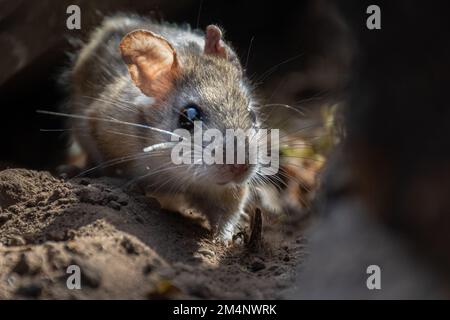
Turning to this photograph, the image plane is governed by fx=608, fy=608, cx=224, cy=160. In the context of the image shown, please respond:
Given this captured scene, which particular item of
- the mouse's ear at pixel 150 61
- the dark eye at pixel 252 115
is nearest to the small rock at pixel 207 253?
the dark eye at pixel 252 115

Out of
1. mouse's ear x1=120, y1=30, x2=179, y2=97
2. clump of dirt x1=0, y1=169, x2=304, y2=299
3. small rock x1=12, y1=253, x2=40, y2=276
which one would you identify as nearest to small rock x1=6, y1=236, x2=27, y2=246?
clump of dirt x1=0, y1=169, x2=304, y2=299

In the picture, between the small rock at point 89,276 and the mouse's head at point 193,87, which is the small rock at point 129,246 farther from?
the mouse's head at point 193,87

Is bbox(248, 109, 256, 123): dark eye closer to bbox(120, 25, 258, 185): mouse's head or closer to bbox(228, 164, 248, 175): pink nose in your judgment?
bbox(120, 25, 258, 185): mouse's head

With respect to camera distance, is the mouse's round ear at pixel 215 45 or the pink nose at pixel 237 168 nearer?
the pink nose at pixel 237 168

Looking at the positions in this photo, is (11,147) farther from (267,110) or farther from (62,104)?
(267,110)

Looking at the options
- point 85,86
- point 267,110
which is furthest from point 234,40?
point 85,86

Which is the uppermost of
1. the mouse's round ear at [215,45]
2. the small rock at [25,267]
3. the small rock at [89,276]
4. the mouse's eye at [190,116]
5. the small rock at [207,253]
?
the mouse's round ear at [215,45]

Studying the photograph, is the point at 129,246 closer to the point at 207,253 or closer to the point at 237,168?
the point at 207,253

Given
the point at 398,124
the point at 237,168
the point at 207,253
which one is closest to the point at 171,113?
the point at 237,168
